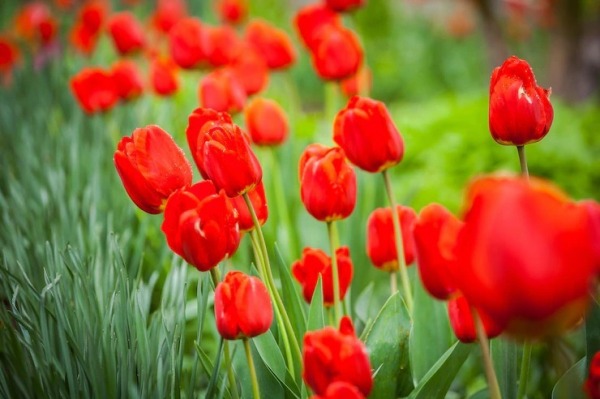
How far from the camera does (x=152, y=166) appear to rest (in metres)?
0.96

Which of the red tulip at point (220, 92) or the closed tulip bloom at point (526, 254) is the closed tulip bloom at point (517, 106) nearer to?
the closed tulip bloom at point (526, 254)

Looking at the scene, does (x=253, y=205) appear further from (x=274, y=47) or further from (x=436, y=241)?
(x=274, y=47)

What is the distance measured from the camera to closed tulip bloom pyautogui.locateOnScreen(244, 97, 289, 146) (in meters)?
1.76

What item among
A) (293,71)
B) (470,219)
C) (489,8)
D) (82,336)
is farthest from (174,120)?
(293,71)

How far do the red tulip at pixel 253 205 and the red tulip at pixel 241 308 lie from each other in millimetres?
159

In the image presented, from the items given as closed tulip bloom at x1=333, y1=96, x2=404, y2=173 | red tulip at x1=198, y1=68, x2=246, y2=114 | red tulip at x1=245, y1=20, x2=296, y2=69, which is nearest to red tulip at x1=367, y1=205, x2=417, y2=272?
closed tulip bloom at x1=333, y1=96, x2=404, y2=173

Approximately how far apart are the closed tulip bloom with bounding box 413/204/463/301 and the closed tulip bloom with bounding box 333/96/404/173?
326 mm

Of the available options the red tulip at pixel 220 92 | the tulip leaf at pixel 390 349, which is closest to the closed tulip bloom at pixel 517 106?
the tulip leaf at pixel 390 349

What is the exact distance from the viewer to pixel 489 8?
4992mm

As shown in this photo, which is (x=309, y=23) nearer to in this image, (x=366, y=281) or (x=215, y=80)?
(x=215, y=80)

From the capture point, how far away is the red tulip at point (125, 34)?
2826mm

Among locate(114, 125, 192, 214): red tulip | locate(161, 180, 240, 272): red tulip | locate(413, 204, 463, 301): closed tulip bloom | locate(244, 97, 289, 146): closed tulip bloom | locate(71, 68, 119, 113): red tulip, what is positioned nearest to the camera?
locate(413, 204, 463, 301): closed tulip bloom

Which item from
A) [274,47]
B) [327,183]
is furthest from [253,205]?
[274,47]

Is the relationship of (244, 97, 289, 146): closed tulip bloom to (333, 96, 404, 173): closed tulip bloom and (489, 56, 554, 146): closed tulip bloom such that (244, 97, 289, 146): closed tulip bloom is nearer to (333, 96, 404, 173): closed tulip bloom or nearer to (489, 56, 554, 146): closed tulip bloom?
(333, 96, 404, 173): closed tulip bloom
